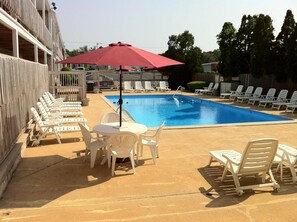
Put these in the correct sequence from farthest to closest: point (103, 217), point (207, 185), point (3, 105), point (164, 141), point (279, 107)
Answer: point (279, 107) < point (164, 141) < point (3, 105) < point (207, 185) < point (103, 217)

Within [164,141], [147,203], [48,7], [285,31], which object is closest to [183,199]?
[147,203]

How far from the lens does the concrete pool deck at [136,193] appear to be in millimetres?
3844

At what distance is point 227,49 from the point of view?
72.7ft

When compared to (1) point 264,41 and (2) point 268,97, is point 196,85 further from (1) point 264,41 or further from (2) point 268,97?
(2) point 268,97

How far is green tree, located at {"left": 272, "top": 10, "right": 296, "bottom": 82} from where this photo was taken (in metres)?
16.4

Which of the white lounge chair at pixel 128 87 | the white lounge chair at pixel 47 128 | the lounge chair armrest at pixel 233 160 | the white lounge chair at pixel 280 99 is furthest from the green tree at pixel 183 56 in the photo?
the lounge chair armrest at pixel 233 160

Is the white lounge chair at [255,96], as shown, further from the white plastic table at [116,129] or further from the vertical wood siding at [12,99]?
the vertical wood siding at [12,99]

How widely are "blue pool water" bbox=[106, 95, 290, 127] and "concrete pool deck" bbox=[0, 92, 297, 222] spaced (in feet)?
24.8

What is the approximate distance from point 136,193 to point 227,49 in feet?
65.1

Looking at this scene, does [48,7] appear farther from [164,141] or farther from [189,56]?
[164,141]

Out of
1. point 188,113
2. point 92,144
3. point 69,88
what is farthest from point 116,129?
point 188,113

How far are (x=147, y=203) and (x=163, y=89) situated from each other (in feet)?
72.7

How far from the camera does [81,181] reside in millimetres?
4938

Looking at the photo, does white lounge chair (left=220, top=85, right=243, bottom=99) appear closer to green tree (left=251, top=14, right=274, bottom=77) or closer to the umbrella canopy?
green tree (left=251, top=14, right=274, bottom=77)
